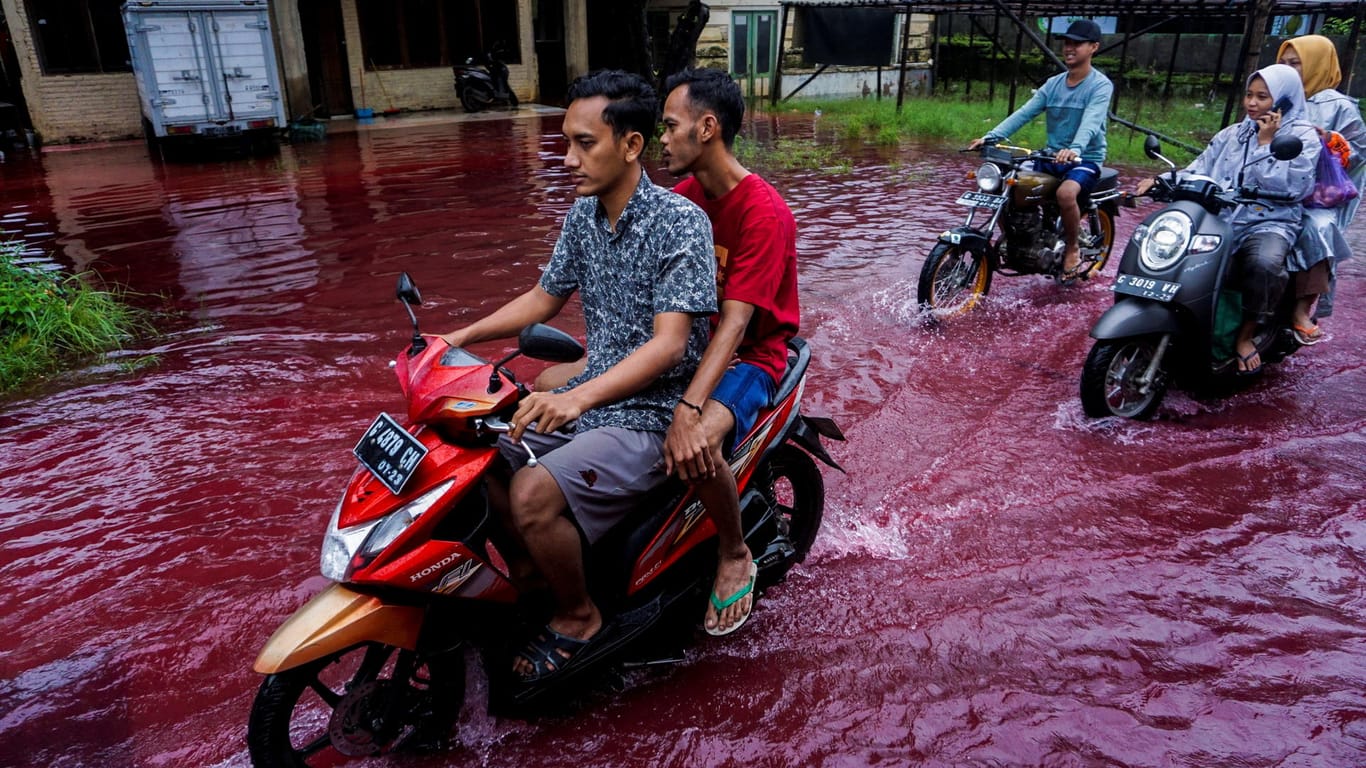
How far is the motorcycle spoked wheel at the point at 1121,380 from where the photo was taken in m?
4.88

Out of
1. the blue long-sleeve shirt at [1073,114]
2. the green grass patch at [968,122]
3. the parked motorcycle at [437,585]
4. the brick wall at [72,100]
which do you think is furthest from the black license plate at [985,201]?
the brick wall at [72,100]

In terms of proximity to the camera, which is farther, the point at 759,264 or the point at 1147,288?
the point at 1147,288

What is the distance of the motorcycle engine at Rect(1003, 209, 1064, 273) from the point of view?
274 inches

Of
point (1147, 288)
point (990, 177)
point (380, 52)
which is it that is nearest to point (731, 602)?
point (1147, 288)

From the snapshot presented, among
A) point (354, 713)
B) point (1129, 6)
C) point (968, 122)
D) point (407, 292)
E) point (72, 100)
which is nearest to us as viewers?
point (354, 713)

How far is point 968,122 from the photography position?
621 inches

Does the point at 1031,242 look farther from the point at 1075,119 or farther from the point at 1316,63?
the point at 1316,63

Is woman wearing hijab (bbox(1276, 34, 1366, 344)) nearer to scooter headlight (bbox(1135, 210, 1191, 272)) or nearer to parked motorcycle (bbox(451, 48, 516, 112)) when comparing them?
scooter headlight (bbox(1135, 210, 1191, 272))

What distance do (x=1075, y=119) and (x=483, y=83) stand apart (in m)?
15.3

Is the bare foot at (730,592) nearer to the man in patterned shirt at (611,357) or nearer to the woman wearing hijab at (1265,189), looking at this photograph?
the man in patterned shirt at (611,357)

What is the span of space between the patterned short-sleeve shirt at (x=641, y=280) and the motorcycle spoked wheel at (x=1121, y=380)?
9.72 ft

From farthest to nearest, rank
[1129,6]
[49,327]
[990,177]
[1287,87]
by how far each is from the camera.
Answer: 1. [1129,6]
2. [990,177]
3. [49,327]
4. [1287,87]

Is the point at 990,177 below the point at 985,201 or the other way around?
the other way around

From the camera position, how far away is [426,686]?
9.56 feet
